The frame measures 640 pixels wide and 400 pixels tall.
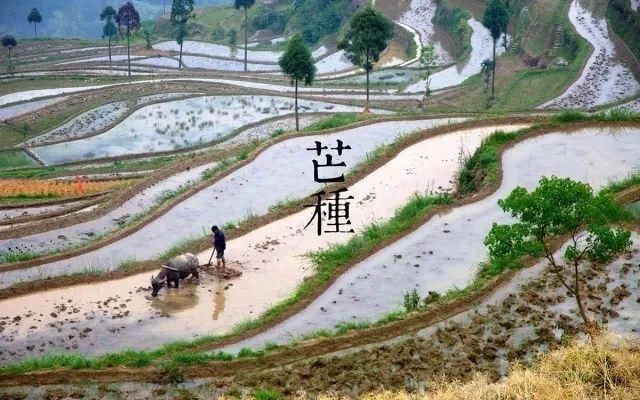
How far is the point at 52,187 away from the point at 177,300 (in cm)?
1616

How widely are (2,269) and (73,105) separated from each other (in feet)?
101

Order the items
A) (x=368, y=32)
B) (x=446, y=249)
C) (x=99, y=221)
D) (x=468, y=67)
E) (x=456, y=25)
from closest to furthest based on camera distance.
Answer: (x=446, y=249), (x=99, y=221), (x=368, y=32), (x=468, y=67), (x=456, y=25)

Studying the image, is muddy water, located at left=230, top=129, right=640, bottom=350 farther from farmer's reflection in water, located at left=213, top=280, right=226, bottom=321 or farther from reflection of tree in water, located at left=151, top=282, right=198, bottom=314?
reflection of tree in water, located at left=151, top=282, right=198, bottom=314

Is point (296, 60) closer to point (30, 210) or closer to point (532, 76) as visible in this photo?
point (30, 210)

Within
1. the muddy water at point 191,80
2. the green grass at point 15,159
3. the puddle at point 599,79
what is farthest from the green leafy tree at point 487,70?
the green grass at point 15,159

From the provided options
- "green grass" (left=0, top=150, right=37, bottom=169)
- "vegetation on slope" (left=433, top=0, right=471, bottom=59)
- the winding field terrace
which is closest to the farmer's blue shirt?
the winding field terrace

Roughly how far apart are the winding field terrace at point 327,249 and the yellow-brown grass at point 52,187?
122mm

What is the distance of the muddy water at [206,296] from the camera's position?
14.8 metres

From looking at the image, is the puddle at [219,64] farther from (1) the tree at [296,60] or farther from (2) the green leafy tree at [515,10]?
(1) the tree at [296,60]

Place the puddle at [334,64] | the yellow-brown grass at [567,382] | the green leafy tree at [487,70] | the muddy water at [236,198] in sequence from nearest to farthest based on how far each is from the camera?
the yellow-brown grass at [567,382] → the muddy water at [236,198] → the green leafy tree at [487,70] → the puddle at [334,64]

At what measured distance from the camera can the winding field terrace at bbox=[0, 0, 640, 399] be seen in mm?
11703

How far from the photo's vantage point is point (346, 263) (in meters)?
16.9

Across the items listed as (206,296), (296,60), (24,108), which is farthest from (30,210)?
(24,108)

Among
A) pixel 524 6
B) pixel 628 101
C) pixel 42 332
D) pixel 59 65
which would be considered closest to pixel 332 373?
pixel 42 332
